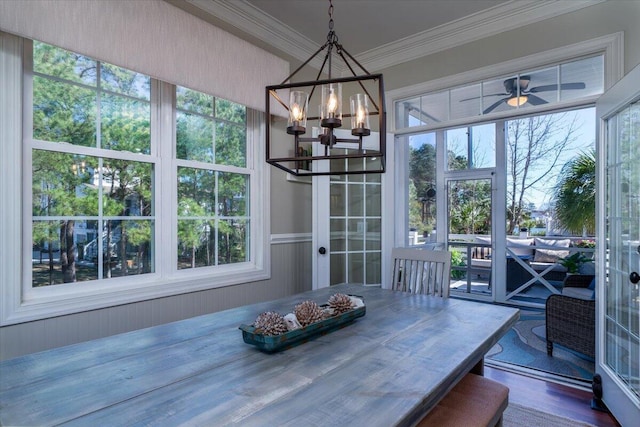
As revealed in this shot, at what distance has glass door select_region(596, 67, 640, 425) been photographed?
6.06 feet

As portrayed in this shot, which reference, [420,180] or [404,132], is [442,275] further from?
[420,180]

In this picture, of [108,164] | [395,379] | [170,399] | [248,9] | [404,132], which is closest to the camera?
[170,399]

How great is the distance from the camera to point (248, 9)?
9.10 feet

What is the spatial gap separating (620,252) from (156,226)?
290 cm

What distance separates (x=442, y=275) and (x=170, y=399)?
1.76 m

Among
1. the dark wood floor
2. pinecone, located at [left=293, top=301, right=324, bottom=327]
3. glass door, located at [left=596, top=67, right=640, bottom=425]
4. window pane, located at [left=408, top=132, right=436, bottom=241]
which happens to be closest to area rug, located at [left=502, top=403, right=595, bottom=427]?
the dark wood floor

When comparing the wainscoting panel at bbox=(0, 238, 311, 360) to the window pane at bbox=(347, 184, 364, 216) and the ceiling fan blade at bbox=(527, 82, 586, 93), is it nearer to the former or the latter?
the window pane at bbox=(347, 184, 364, 216)

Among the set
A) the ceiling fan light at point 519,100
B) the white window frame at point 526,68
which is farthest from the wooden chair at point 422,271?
the ceiling fan light at point 519,100

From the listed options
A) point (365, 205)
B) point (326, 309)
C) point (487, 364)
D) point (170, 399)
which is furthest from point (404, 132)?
point (170, 399)

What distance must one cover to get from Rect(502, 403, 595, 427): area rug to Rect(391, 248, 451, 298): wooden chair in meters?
0.81

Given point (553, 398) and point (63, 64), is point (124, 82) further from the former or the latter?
point (553, 398)

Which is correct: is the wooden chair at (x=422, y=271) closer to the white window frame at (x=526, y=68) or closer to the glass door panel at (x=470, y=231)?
the white window frame at (x=526, y=68)

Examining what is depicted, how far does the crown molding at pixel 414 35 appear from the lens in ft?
8.68

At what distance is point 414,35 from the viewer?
3205mm
